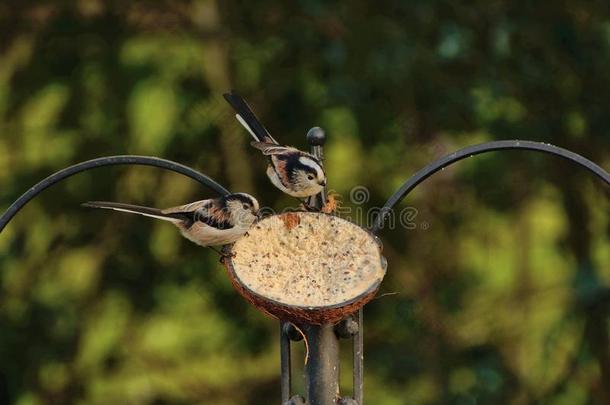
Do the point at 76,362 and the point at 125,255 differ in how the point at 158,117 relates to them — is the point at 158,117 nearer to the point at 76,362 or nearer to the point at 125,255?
the point at 125,255

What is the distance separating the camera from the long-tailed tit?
10.0 ft

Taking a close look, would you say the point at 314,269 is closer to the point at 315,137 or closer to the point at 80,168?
the point at 315,137

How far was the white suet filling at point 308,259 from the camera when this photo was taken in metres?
2.88

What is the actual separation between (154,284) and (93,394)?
0.46 metres

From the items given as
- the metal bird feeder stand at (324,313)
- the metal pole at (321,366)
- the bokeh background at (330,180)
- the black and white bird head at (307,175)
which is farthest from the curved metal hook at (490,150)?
the bokeh background at (330,180)

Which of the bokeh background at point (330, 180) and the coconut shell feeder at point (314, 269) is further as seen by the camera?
the bokeh background at point (330, 180)

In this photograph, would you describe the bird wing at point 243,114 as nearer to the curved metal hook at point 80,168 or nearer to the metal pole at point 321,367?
the curved metal hook at point 80,168

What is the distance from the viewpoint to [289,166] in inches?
122

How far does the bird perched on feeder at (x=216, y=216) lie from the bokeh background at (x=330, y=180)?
162cm

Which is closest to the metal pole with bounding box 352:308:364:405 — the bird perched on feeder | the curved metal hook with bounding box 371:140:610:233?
the curved metal hook with bounding box 371:140:610:233

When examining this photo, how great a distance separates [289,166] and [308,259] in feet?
0.71

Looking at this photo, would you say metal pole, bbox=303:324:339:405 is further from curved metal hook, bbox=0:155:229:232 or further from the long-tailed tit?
curved metal hook, bbox=0:155:229:232

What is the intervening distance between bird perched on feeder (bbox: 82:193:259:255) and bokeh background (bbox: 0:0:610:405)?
162 centimetres

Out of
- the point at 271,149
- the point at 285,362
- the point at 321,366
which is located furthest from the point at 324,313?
the point at 271,149
